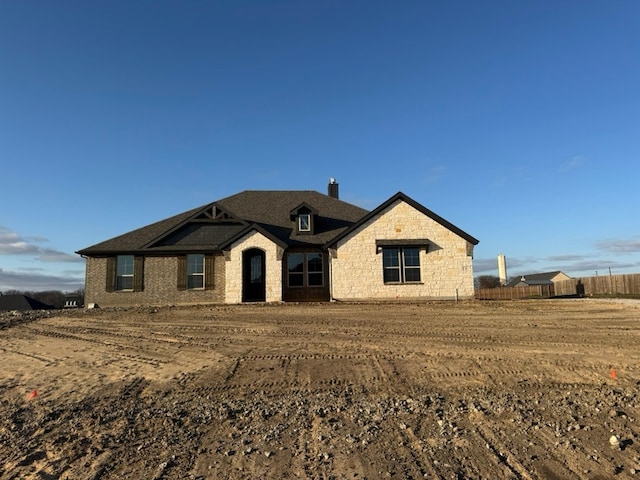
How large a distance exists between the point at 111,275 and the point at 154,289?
247 centimetres

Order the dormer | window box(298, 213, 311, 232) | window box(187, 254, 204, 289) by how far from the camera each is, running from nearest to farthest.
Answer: window box(187, 254, 204, 289)
the dormer
window box(298, 213, 311, 232)

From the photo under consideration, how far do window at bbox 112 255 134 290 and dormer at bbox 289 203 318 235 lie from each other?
920 cm

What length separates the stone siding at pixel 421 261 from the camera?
75.4ft

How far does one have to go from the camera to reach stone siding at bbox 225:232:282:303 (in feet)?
75.1

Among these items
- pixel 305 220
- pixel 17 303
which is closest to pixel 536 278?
pixel 305 220

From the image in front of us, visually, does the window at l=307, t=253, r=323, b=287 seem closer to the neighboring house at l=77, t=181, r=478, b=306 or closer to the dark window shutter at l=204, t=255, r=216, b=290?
the neighboring house at l=77, t=181, r=478, b=306

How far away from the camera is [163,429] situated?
540cm

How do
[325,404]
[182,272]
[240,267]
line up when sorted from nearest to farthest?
1. [325,404]
2. [240,267]
3. [182,272]

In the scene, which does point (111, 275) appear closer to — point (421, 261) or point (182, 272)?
point (182, 272)

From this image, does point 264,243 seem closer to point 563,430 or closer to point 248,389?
point 248,389

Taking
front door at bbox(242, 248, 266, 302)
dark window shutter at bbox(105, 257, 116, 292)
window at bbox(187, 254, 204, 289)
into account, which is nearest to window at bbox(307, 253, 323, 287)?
front door at bbox(242, 248, 266, 302)

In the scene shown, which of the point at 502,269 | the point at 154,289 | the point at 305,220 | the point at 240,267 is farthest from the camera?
the point at 502,269

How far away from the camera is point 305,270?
940 inches

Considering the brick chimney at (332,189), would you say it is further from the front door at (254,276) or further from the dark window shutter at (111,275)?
the dark window shutter at (111,275)
